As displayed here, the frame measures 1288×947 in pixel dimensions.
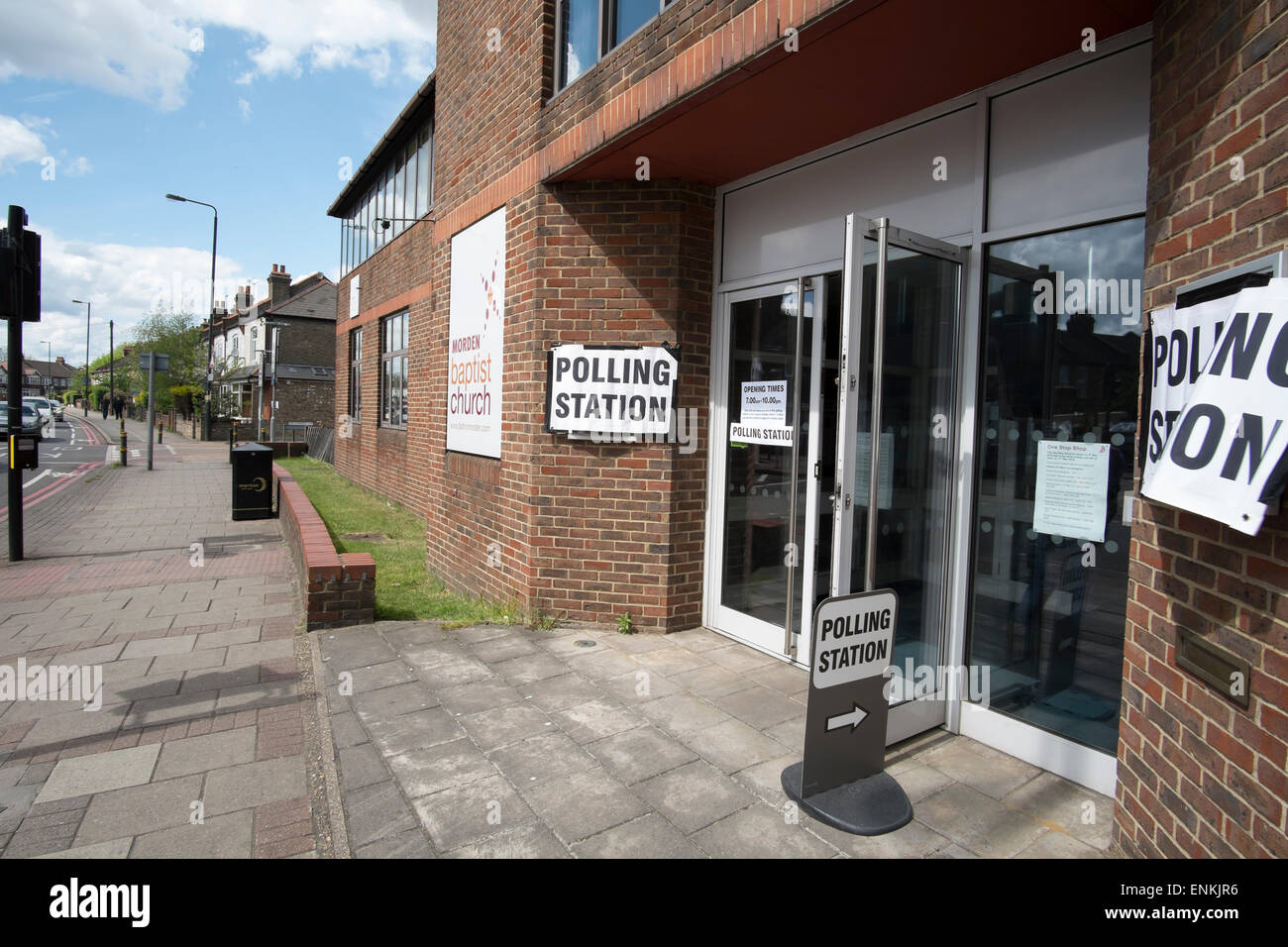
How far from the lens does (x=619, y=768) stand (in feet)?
12.1

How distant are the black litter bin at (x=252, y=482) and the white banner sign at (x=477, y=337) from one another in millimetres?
5747

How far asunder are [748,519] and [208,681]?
150 inches

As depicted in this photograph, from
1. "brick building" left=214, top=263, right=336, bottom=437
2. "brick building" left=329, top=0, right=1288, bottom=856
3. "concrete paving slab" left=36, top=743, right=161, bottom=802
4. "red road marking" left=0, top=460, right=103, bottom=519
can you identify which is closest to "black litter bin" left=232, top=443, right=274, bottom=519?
"red road marking" left=0, top=460, right=103, bottom=519

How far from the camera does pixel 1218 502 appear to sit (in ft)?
7.27

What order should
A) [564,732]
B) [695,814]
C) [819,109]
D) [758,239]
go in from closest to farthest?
[695,814]
[564,732]
[819,109]
[758,239]

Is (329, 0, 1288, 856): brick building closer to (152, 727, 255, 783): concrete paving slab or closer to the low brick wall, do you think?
the low brick wall

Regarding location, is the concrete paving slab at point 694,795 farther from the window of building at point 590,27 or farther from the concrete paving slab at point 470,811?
the window of building at point 590,27

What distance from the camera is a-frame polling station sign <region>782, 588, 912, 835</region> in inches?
126

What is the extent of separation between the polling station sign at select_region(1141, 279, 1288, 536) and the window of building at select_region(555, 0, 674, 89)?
13.5 ft

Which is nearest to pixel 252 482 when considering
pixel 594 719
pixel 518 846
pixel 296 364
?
pixel 594 719

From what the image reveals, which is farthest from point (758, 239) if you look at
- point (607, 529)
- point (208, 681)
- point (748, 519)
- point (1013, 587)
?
point (208, 681)

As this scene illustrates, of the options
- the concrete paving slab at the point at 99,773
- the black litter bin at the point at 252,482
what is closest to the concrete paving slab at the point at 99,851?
the concrete paving slab at the point at 99,773

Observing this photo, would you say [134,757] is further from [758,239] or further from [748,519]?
[758,239]

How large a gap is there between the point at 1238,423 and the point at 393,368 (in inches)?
562
